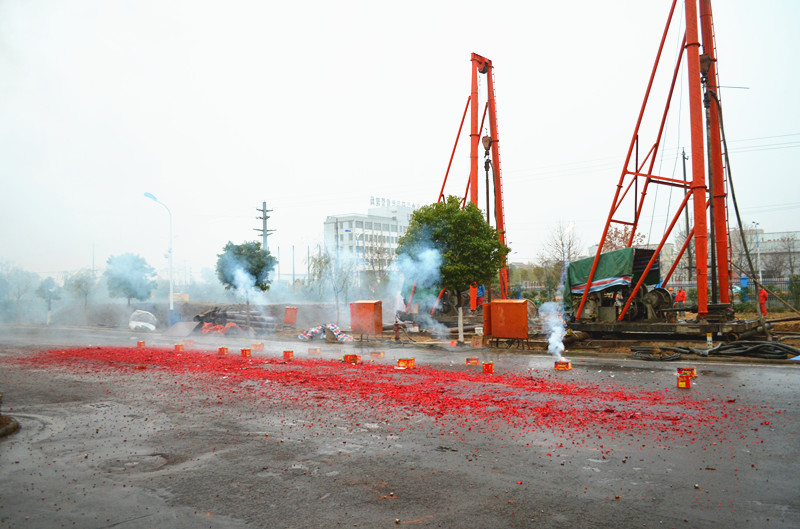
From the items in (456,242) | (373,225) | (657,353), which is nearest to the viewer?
(657,353)

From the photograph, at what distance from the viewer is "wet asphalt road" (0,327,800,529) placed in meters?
4.63

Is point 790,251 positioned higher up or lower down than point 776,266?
higher up

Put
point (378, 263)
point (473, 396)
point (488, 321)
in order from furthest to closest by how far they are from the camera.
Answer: point (378, 263) < point (488, 321) < point (473, 396)

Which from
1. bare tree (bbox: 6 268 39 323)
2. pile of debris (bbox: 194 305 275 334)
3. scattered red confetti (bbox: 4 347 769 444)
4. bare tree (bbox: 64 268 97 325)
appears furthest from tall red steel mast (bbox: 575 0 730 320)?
bare tree (bbox: 6 268 39 323)

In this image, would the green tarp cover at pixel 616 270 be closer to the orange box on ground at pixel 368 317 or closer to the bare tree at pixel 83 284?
the orange box on ground at pixel 368 317

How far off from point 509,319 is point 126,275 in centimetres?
3191

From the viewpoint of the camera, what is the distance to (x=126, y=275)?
40156mm

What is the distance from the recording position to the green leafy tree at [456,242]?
72.7 ft

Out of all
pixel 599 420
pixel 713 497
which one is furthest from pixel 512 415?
pixel 713 497

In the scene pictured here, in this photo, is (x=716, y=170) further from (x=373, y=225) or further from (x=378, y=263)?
(x=373, y=225)

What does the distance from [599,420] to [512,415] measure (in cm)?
131

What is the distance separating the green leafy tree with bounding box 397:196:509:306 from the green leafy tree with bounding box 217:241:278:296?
43.3 ft

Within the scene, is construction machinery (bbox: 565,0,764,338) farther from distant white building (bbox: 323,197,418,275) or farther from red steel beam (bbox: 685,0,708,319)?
distant white building (bbox: 323,197,418,275)

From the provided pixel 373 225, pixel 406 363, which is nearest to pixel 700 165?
pixel 406 363
